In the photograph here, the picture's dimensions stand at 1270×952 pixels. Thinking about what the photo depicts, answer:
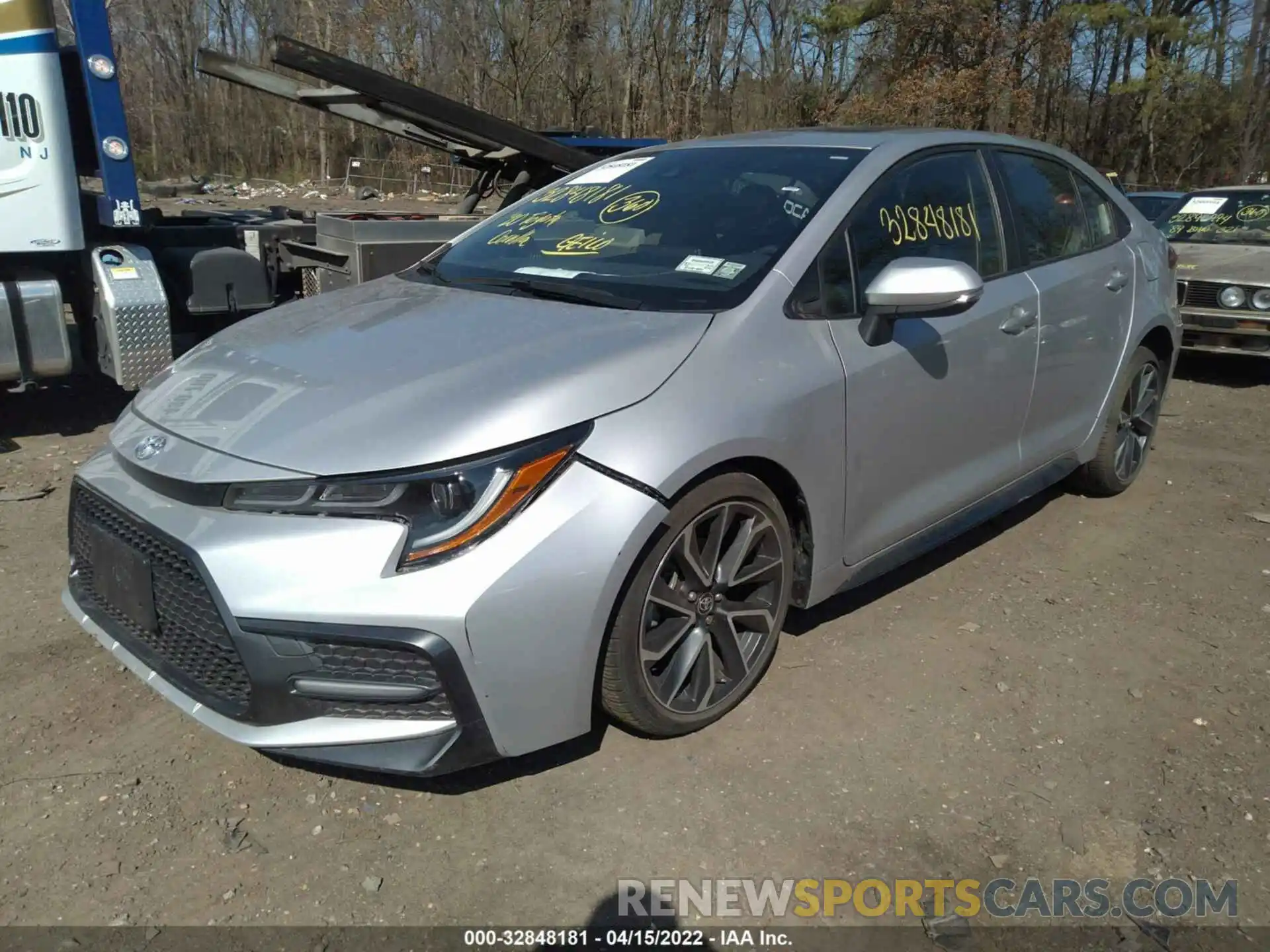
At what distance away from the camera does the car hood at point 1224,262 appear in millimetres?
7922

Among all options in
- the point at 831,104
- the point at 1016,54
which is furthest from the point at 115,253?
the point at 831,104

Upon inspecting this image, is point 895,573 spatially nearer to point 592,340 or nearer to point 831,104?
point 592,340

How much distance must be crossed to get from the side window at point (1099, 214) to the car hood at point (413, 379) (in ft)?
8.32

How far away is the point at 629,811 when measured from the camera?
104 inches

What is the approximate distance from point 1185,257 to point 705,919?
27.0 ft

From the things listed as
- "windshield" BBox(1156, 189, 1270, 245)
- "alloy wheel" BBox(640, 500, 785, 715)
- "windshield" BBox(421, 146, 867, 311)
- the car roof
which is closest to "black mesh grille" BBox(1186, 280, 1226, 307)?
"windshield" BBox(1156, 189, 1270, 245)

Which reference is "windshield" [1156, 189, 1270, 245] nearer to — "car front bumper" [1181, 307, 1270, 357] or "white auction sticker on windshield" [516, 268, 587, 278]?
"car front bumper" [1181, 307, 1270, 357]

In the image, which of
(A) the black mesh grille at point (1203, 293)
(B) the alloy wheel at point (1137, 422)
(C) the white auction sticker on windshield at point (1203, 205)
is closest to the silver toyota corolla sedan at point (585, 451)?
(B) the alloy wheel at point (1137, 422)

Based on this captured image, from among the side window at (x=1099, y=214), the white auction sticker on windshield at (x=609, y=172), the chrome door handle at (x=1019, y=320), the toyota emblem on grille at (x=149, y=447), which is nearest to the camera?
the toyota emblem on grille at (x=149, y=447)

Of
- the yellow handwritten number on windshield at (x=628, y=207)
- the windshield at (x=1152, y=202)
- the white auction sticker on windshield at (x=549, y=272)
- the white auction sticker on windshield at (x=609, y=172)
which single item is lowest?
the windshield at (x=1152, y=202)

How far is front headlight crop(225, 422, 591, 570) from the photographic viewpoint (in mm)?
2293

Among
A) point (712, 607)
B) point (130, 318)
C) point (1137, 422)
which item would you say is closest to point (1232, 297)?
point (1137, 422)

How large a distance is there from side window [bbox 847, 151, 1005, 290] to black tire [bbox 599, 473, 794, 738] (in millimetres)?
918

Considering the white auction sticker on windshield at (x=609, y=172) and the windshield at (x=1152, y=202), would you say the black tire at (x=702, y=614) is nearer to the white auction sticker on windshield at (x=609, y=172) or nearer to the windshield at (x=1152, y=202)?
the white auction sticker on windshield at (x=609, y=172)
